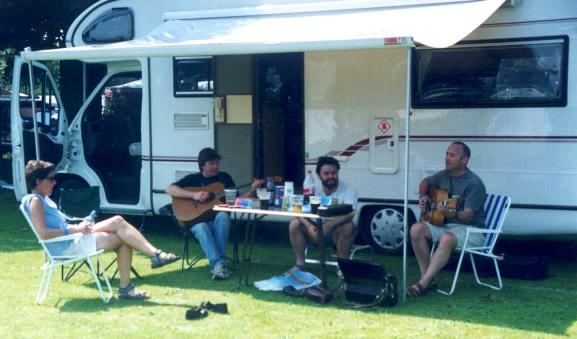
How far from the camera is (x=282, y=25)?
7.32 m

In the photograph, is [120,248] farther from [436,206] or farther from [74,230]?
[436,206]

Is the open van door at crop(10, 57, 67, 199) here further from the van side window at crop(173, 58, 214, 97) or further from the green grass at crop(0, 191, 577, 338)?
the green grass at crop(0, 191, 577, 338)

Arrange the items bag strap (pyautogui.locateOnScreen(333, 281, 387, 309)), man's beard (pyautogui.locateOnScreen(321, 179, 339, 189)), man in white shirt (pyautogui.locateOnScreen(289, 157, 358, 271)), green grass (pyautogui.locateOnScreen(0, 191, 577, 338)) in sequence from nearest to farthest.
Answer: green grass (pyautogui.locateOnScreen(0, 191, 577, 338)), bag strap (pyautogui.locateOnScreen(333, 281, 387, 309)), man in white shirt (pyautogui.locateOnScreen(289, 157, 358, 271)), man's beard (pyautogui.locateOnScreen(321, 179, 339, 189))

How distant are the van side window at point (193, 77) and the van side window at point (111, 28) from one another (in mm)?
699

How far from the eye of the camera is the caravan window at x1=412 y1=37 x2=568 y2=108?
6.85 metres

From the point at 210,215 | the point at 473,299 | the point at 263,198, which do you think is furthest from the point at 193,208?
the point at 473,299

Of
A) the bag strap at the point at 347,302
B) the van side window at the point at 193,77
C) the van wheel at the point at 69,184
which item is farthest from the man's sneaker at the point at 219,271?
the van wheel at the point at 69,184

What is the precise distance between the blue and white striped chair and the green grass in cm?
15

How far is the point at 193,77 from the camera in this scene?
8.48 m

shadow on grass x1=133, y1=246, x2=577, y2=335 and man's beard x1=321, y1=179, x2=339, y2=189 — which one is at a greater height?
man's beard x1=321, y1=179, x2=339, y2=189

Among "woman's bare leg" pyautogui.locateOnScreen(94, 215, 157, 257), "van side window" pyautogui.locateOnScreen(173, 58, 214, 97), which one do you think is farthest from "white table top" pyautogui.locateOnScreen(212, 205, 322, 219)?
"van side window" pyautogui.locateOnScreen(173, 58, 214, 97)

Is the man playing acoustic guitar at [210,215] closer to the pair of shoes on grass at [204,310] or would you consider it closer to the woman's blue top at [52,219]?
the pair of shoes on grass at [204,310]

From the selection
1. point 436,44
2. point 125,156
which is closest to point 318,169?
point 436,44

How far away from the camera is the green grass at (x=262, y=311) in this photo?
527 cm
